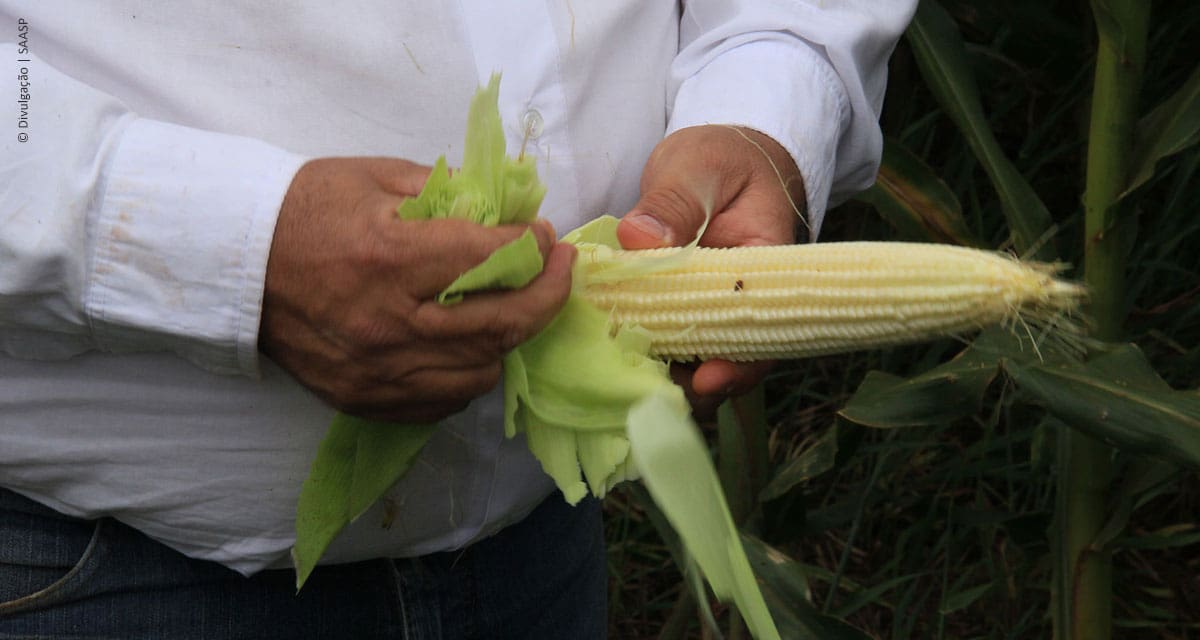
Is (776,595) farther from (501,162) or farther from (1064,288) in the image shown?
(501,162)

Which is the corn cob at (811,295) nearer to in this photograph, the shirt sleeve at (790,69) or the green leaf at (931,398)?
the shirt sleeve at (790,69)

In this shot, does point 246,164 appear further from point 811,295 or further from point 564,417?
point 811,295

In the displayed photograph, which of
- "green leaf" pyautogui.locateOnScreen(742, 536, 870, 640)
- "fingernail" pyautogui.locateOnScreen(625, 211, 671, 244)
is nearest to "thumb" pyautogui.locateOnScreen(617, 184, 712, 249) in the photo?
"fingernail" pyautogui.locateOnScreen(625, 211, 671, 244)

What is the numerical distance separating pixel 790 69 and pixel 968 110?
0.49m

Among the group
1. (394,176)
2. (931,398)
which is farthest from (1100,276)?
(394,176)

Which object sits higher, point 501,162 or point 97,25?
point 97,25

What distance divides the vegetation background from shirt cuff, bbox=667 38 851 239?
19 cm

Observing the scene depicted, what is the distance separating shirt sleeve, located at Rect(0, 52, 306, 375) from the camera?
62 cm

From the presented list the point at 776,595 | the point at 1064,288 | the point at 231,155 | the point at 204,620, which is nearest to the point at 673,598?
the point at 776,595

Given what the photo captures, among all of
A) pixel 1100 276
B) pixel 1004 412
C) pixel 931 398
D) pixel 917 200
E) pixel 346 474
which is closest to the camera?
pixel 346 474

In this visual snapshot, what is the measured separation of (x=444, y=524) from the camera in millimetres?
874

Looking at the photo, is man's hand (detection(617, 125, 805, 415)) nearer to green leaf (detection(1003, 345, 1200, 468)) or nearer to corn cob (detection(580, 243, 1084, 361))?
corn cob (detection(580, 243, 1084, 361))

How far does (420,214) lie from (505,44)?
18cm

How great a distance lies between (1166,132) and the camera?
1.15 metres
